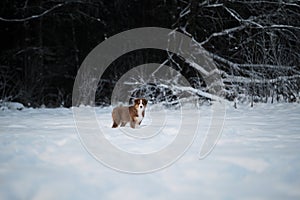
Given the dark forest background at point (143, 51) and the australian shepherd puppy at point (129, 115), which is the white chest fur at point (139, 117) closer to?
the australian shepherd puppy at point (129, 115)

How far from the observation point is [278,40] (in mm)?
8859

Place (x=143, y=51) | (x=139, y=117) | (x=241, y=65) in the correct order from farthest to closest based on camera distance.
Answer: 1. (x=143, y=51)
2. (x=241, y=65)
3. (x=139, y=117)

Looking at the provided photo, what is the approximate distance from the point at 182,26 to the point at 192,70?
1.78 m

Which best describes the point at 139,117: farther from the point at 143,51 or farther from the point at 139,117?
the point at 143,51


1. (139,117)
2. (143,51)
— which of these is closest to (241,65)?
(143,51)

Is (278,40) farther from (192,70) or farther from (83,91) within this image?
(83,91)

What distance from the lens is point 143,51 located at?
1239 cm

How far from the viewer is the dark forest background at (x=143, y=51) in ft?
27.9

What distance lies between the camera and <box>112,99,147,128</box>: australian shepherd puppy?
456cm

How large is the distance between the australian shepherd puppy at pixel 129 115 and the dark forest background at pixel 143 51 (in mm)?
3987

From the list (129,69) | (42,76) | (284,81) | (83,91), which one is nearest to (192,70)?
(129,69)

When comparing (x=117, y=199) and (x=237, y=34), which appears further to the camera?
(x=237, y=34)

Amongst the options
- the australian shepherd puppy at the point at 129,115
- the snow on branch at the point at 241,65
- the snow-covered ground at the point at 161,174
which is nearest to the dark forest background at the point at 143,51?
the snow on branch at the point at 241,65

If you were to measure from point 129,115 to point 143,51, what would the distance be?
8090 mm
